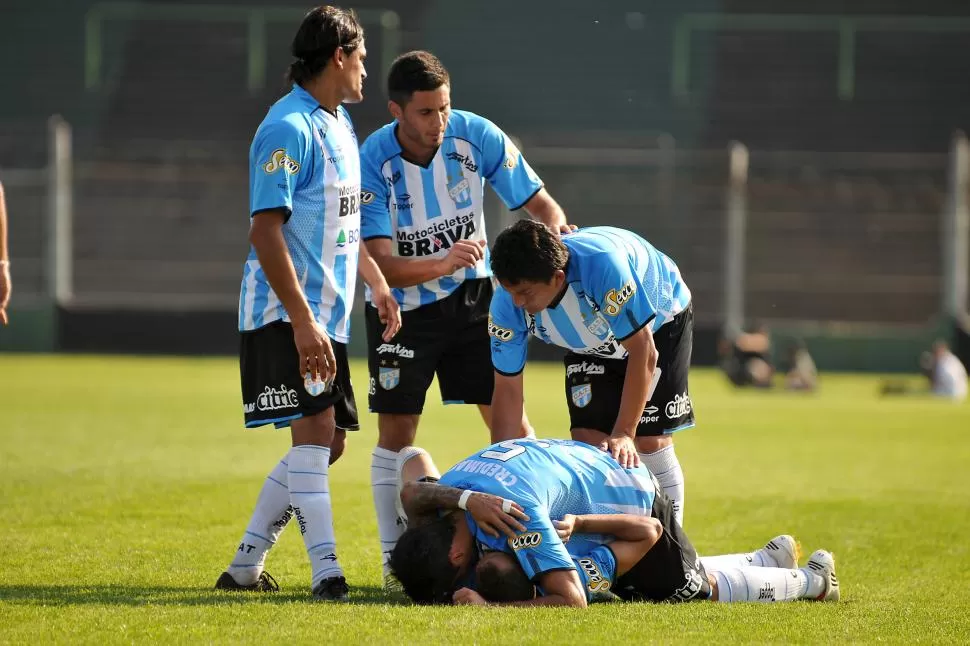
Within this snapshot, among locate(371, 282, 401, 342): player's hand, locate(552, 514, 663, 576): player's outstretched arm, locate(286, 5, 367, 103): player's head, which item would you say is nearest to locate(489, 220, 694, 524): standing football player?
locate(552, 514, 663, 576): player's outstretched arm

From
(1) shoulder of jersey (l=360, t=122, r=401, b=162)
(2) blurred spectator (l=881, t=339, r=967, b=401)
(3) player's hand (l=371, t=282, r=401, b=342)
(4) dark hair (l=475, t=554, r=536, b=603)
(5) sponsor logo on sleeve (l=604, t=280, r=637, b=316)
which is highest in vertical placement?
(1) shoulder of jersey (l=360, t=122, r=401, b=162)

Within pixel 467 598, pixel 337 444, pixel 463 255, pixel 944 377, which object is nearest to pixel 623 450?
pixel 467 598

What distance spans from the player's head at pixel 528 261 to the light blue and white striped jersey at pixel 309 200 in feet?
2.36

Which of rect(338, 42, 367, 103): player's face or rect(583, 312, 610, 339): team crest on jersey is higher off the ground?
rect(338, 42, 367, 103): player's face

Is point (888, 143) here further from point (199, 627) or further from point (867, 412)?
point (199, 627)

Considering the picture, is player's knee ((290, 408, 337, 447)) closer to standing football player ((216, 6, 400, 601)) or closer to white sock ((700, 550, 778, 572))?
standing football player ((216, 6, 400, 601))

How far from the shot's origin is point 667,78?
28781 millimetres

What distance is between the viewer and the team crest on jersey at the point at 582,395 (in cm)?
648

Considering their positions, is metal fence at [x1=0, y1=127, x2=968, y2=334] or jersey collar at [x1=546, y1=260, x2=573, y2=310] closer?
jersey collar at [x1=546, y1=260, x2=573, y2=310]

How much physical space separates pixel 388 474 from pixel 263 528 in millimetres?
900

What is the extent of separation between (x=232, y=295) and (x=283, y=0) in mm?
8760

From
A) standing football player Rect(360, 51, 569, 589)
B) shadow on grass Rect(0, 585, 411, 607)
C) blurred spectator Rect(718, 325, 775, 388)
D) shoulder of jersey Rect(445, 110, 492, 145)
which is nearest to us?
shadow on grass Rect(0, 585, 411, 607)

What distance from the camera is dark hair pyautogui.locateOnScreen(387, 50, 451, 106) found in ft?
20.7

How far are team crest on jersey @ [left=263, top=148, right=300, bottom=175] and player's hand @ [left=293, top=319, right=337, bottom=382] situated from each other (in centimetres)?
62
